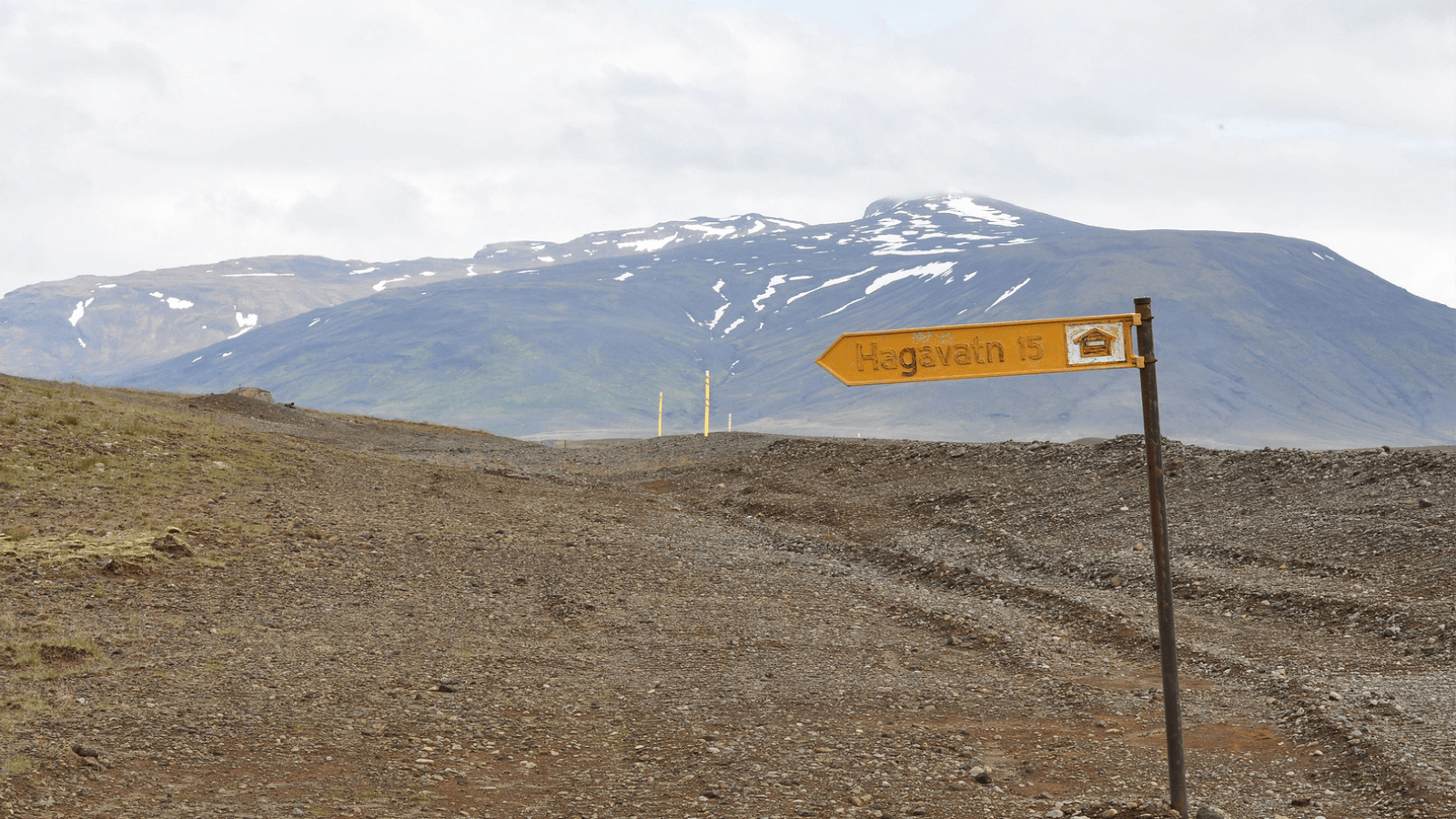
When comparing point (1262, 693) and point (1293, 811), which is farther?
point (1262, 693)

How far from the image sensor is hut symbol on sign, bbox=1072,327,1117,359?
5.94m

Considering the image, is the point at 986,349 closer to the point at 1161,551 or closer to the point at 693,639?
the point at 1161,551

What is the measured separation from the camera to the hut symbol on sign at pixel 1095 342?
594 centimetres

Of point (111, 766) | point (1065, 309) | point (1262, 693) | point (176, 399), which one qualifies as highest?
point (1065, 309)

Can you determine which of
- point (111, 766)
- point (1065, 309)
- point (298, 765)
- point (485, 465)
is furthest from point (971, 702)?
point (1065, 309)

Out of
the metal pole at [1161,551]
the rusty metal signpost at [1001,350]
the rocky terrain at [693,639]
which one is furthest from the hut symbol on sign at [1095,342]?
the rocky terrain at [693,639]

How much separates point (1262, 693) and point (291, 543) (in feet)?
41.5

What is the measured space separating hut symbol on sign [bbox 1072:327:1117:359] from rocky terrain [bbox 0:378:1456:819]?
292 cm

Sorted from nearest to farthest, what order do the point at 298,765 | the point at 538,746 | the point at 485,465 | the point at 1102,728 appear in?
the point at 298,765, the point at 538,746, the point at 1102,728, the point at 485,465

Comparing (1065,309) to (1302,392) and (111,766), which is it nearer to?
(1302,392)

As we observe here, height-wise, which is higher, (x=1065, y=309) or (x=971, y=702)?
(x=1065, y=309)

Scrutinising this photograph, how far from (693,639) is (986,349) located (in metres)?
7.49

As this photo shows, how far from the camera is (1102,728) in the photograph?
30.7ft

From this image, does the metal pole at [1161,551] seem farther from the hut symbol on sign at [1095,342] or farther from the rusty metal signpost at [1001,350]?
the hut symbol on sign at [1095,342]
